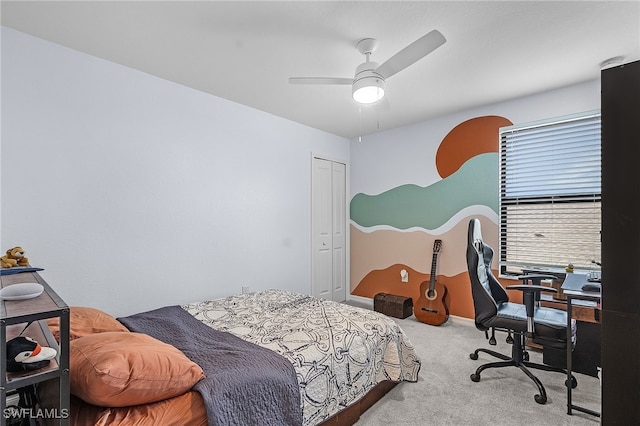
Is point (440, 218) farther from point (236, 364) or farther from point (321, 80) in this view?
point (236, 364)

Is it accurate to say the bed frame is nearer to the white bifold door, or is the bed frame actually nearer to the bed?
the bed

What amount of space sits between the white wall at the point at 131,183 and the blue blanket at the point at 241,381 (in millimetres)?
925

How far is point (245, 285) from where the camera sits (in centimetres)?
360

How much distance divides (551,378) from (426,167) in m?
2.57

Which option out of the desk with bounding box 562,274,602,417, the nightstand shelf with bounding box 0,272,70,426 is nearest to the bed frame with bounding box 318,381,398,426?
the desk with bounding box 562,274,602,417

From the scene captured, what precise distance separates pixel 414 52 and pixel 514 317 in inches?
81.2

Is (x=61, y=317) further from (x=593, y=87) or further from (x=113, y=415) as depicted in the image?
(x=593, y=87)

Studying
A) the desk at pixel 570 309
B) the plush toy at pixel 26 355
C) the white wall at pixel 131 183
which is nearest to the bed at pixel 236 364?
the plush toy at pixel 26 355

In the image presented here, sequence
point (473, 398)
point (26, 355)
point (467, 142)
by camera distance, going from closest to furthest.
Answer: point (26, 355) → point (473, 398) → point (467, 142)

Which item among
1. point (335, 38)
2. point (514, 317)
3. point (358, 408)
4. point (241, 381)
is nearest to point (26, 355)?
point (241, 381)

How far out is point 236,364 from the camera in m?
1.63

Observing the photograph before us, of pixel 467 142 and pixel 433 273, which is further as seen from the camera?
pixel 433 273

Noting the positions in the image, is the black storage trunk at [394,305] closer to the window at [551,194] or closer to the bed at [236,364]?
the window at [551,194]

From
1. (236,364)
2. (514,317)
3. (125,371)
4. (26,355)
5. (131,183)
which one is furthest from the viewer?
(131,183)
